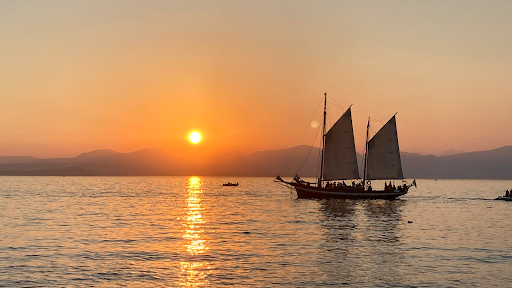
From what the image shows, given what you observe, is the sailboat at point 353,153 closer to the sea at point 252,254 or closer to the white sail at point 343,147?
the white sail at point 343,147

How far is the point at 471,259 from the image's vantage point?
38.6m

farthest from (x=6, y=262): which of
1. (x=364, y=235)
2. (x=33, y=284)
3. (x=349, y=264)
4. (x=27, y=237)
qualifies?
(x=364, y=235)

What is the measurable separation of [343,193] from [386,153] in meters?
14.5

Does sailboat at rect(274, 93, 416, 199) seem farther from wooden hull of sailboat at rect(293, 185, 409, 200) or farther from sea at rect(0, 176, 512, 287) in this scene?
sea at rect(0, 176, 512, 287)

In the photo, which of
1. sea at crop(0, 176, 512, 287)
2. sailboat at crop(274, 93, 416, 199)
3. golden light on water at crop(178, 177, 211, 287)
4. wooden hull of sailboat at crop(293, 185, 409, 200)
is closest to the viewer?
golden light on water at crop(178, 177, 211, 287)

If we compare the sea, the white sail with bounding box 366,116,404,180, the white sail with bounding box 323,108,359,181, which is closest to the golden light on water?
the sea

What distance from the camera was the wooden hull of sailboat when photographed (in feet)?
383

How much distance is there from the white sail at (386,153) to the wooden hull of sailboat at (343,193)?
8.25 m

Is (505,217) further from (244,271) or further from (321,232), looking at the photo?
(244,271)

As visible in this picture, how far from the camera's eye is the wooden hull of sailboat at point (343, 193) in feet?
383

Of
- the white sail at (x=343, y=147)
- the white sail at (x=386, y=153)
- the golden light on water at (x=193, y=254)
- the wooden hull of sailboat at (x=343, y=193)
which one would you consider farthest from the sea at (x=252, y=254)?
the wooden hull of sailboat at (x=343, y=193)

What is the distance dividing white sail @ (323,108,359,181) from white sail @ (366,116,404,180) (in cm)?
472

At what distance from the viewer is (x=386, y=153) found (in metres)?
110

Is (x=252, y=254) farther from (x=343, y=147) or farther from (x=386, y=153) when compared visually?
(x=386, y=153)
